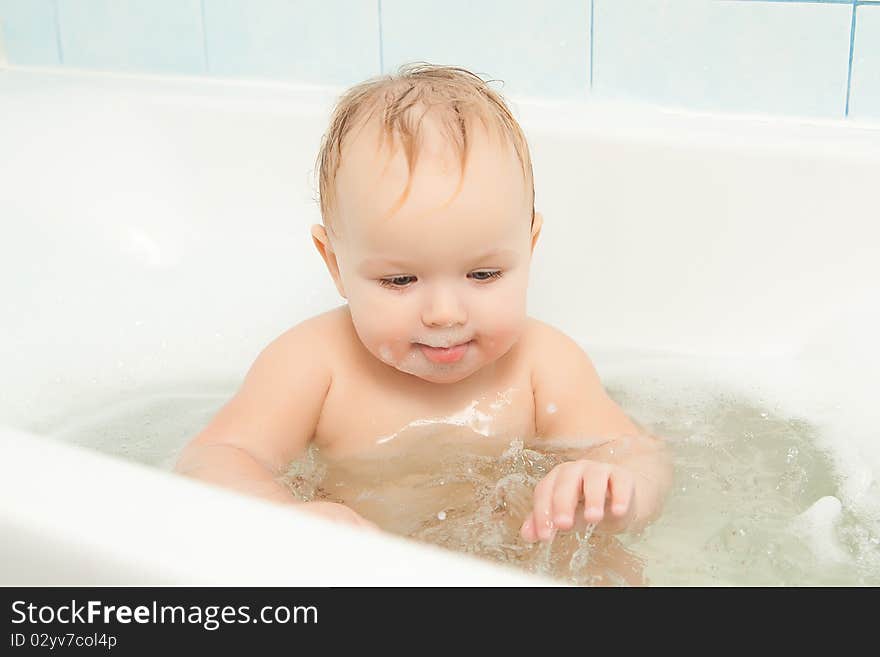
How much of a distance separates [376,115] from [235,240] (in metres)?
0.72

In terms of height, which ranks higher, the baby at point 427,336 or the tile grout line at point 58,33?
the tile grout line at point 58,33

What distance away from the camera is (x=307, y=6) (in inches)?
63.8

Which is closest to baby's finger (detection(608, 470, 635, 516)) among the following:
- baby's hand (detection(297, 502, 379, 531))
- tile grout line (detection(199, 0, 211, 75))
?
baby's hand (detection(297, 502, 379, 531))

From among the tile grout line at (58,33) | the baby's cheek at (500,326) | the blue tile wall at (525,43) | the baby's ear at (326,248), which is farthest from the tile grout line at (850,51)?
the tile grout line at (58,33)

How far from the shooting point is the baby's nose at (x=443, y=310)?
94 cm

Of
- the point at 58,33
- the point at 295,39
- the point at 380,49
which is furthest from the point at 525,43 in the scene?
the point at 58,33

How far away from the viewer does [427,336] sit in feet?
3.18

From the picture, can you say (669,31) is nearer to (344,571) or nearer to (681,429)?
(681,429)

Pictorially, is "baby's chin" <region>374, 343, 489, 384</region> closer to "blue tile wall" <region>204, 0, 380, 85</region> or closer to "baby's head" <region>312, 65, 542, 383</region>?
"baby's head" <region>312, 65, 542, 383</region>

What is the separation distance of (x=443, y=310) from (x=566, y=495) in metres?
0.21

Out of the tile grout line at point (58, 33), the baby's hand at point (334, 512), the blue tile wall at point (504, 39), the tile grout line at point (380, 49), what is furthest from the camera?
the tile grout line at point (58, 33)

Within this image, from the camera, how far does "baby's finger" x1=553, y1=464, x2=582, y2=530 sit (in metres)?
0.81

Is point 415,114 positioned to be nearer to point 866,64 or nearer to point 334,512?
point 334,512

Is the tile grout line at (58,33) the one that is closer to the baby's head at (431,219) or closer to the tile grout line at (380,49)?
the tile grout line at (380,49)
